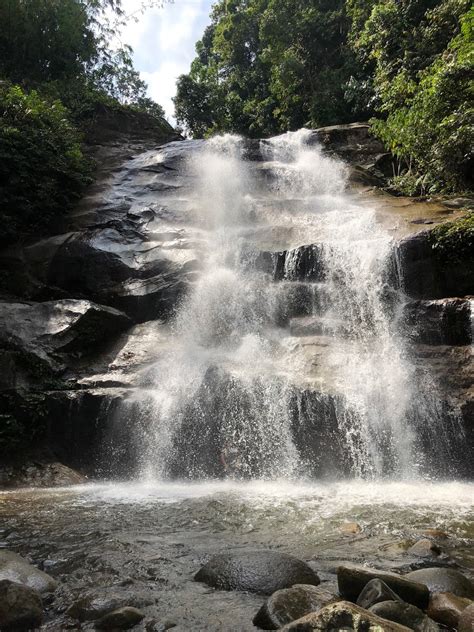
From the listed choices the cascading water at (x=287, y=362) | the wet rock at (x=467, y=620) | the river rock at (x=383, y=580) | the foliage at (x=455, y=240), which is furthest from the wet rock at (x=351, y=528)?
the foliage at (x=455, y=240)

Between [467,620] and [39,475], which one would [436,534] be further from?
[39,475]

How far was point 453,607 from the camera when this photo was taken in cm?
307

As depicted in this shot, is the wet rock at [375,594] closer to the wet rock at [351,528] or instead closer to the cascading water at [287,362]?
the wet rock at [351,528]

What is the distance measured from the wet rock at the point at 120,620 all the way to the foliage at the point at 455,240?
9828 mm

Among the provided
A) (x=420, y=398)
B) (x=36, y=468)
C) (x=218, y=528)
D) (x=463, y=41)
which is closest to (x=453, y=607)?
(x=218, y=528)

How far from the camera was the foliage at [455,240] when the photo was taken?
1052 cm

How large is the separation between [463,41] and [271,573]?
1514 cm

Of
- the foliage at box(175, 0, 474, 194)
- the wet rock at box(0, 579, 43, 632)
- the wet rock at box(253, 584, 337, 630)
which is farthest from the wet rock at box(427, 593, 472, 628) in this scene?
the foliage at box(175, 0, 474, 194)

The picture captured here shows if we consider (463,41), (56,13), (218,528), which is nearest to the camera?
(218,528)

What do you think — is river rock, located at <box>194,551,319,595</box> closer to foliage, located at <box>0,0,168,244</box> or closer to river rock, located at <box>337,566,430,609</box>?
river rock, located at <box>337,566,430,609</box>

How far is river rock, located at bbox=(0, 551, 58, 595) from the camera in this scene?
3432 mm

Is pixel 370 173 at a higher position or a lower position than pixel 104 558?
higher

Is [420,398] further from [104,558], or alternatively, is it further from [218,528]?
[104,558]

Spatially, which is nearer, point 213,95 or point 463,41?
point 463,41
